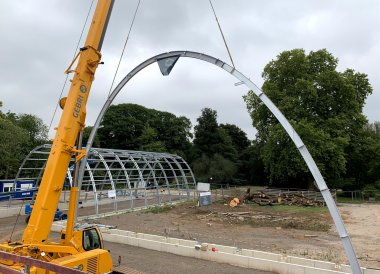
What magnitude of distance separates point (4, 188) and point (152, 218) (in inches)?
595

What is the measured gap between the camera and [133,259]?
12336 millimetres

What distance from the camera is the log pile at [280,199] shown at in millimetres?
28734

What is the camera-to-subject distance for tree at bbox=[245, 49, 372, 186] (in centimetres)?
3294

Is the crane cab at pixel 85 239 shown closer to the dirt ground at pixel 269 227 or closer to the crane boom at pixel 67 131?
the crane boom at pixel 67 131

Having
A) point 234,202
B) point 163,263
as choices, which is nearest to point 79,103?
point 163,263

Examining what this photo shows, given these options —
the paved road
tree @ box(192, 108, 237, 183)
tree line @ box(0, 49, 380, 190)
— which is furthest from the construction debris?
tree @ box(192, 108, 237, 183)

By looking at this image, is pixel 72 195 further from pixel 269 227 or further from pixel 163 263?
pixel 269 227

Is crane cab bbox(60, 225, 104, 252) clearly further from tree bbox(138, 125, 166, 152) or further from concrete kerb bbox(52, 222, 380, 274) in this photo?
tree bbox(138, 125, 166, 152)

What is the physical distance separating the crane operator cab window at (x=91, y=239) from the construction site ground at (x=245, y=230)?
2.61 m

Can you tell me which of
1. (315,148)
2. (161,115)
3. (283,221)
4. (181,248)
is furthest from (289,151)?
(161,115)

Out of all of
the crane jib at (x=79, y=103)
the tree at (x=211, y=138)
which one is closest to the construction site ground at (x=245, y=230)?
the crane jib at (x=79, y=103)

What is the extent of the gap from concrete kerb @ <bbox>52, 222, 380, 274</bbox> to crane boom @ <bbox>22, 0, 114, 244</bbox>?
245 inches

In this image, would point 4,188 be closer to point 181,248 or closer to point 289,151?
point 181,248

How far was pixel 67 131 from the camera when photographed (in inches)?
322
